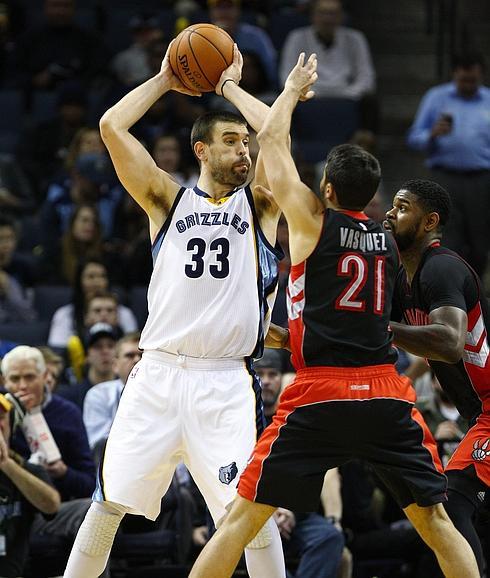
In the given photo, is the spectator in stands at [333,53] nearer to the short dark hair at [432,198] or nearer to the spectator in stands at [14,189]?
the spectator in stands at [14,189]

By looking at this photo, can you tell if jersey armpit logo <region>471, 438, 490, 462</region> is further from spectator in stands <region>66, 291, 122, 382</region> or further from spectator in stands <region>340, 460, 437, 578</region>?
spectator in stands <region>66, 291, 122, 382</region>

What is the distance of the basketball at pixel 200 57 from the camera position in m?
6.40

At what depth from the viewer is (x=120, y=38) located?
14.7 m

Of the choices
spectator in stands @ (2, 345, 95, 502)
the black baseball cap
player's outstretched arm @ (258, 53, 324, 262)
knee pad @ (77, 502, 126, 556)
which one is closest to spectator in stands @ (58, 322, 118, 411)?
the black baseball cap

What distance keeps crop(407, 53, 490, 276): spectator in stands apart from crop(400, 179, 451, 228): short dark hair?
5.40m

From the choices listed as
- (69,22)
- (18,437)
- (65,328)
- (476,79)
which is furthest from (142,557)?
(69,22)

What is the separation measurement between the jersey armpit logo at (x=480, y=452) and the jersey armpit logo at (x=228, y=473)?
4.02 ft

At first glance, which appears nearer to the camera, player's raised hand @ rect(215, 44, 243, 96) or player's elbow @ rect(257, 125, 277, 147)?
player's elbow @ rect(257, 125, 277, 147)

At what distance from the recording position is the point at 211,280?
612 centimetres

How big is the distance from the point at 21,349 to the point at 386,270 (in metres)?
3.25

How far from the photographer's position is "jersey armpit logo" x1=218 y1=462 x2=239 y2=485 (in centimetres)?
584

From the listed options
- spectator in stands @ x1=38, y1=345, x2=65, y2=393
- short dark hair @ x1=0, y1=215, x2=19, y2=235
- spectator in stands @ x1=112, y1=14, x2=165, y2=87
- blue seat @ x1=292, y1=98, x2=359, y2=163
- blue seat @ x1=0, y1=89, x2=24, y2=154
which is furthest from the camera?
spectator in stands @ x1=112, y1=14, x2=165, y2=87

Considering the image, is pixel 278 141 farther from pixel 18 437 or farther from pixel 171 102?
pixel 171 102

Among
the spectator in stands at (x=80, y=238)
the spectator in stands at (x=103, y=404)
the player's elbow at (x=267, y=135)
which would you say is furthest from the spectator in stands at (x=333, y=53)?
the player's elbow at (x=267, y=135)
